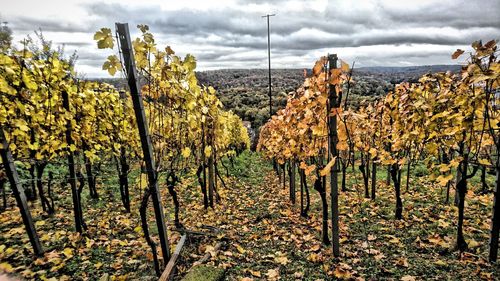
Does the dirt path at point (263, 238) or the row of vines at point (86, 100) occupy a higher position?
the row of vines at point (86, 100)

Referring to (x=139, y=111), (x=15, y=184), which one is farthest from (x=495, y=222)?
(x=15, y=184)

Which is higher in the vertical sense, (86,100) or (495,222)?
(86,100)

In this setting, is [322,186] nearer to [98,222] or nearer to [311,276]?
[311,276]

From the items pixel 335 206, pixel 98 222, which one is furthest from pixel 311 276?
pixel 98 222

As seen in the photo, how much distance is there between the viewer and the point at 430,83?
5.25m

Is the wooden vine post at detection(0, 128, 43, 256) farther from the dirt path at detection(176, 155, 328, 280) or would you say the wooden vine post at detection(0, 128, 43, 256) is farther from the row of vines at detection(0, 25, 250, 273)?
the dirt path at detection(176, 155, 328, 280)

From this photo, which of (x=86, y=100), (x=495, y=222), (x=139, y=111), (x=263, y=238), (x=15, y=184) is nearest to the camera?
(x=139, y=111)

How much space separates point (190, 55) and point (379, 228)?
5609 mm

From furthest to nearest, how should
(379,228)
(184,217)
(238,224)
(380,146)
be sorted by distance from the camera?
(380,146)
(184,217)
(238,224)
(379,228)

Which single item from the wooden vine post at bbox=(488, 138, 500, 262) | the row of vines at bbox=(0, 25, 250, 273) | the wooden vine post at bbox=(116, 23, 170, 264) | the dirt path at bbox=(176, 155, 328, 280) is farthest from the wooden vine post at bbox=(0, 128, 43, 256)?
the wooden vine post at bbox=(488, 138, 500, 262)

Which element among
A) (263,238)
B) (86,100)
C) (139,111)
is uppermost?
(86,100)

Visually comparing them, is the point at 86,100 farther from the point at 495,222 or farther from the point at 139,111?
the point at 495,222

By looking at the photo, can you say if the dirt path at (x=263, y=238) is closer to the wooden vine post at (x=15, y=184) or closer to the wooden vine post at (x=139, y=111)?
the wooden vine post at (x=139, y=111)

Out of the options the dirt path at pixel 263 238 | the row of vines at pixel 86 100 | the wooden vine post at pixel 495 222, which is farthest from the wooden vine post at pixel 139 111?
the wooden vine post at pixel 495 222
